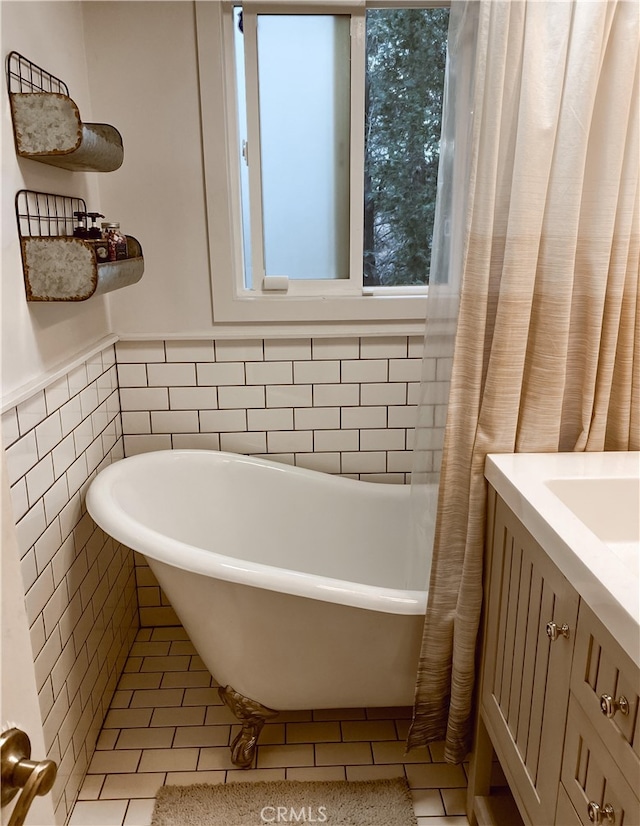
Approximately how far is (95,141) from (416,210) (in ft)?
3.84

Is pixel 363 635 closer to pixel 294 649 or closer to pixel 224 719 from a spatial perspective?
pixel 294 649

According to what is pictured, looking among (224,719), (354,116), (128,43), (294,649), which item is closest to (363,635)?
(294,649)

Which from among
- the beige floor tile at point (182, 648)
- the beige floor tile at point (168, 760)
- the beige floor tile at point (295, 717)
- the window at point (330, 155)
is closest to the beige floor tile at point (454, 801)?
the beige floor tile at point (295, 717)

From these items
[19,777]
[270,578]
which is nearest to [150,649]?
[270,578]

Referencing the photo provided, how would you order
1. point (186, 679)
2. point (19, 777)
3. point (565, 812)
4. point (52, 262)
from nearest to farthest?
point (19, 777), point (565, 812), point (52, 262), point (186, 679)

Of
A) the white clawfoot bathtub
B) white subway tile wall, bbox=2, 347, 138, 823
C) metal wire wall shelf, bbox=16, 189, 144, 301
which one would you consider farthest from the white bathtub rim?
metal wire wall shelf, bbox=16, 189, 144, 301

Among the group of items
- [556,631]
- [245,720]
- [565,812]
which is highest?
[556,631]

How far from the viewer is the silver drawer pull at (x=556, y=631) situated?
1.26 metres

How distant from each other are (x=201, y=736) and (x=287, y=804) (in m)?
0.38

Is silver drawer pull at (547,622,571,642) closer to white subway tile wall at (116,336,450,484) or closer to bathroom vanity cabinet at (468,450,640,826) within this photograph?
bathroom vanity cabinet at (468,450,640,826)

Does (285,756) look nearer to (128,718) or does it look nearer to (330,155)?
(128,718)

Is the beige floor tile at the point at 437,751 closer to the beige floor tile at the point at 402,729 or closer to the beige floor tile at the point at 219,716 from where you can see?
the beige floor tile at the point at 402,729

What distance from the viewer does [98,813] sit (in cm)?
187

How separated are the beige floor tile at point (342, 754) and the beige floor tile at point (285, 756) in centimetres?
3
